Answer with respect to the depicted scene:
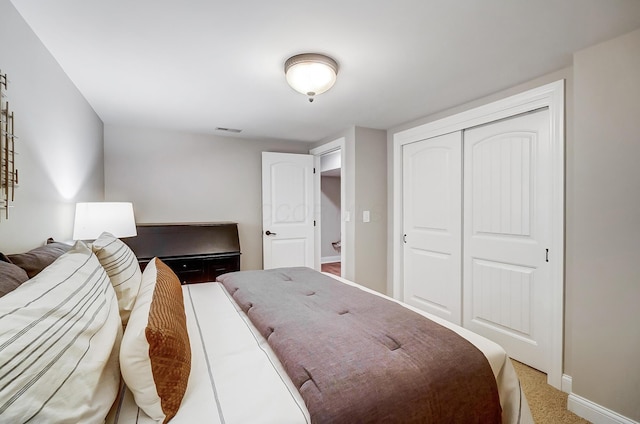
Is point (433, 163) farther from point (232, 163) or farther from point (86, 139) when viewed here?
point (86, 139)

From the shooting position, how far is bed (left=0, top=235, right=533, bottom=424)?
652 mm

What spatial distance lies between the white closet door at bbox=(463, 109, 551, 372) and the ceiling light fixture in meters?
1.55

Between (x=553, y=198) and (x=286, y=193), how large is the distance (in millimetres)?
2936

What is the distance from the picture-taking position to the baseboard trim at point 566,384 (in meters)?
1.98

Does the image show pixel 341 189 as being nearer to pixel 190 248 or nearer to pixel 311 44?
pixel 190 248

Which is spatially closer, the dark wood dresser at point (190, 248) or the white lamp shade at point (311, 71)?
the white lamp shade at point (311, 71)

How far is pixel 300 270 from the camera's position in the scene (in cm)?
237

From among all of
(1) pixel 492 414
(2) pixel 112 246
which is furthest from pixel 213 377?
(1) pixel 492 414

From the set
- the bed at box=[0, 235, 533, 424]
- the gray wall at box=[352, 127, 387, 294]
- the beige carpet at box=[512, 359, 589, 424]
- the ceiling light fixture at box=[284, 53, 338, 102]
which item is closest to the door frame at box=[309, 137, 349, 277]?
the gray wall at box=[352, 127, 387, 294]

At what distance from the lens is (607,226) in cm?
171

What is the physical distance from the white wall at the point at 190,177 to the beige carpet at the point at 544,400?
3.10 metres

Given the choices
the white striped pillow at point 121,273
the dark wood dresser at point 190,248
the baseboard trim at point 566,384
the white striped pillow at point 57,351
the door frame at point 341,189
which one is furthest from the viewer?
the door frame at point 341,189

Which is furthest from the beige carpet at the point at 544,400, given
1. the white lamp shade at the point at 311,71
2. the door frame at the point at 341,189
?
the white lamp shade at the point at 311,71

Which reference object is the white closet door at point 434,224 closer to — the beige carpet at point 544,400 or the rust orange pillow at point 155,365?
the beige carpet at point 544,400
